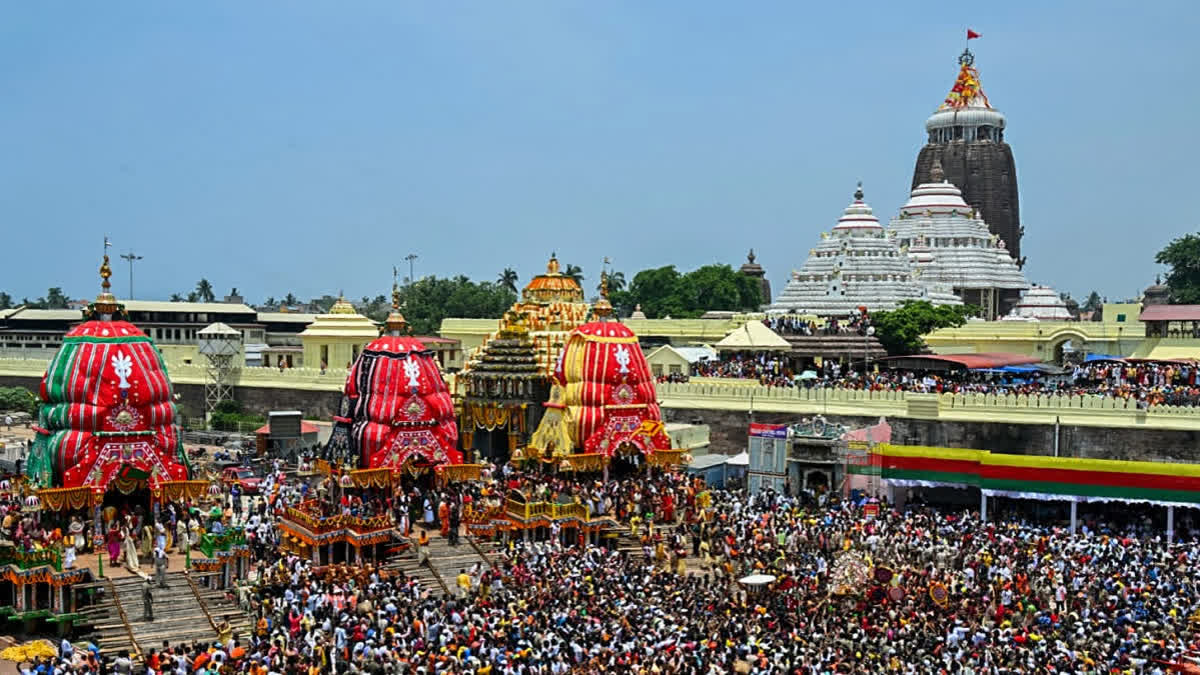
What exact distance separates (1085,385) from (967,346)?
11.8 metres

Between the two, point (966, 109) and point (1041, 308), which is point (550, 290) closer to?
point (1041, 308)

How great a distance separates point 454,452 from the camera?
30.3 metres

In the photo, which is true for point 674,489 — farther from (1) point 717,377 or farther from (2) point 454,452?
(1) point 717,377

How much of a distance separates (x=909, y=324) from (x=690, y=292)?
27.1m

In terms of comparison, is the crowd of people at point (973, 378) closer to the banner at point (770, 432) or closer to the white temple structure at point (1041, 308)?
the banner at point (770, 432)

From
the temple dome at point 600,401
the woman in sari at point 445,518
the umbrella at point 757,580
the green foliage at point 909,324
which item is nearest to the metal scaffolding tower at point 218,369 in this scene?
the temple dome at point 600,401

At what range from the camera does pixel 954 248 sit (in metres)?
68.1

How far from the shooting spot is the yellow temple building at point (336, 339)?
54906 millimetres

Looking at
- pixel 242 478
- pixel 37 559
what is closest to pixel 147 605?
pixel 37 559

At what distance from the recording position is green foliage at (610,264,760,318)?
7725 centimetres

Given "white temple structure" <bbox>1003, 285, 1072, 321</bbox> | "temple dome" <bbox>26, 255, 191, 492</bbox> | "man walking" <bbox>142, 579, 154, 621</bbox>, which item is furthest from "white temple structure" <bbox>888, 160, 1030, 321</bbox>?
"man walking" <bbox>142, 579, 154, 621</bbox>

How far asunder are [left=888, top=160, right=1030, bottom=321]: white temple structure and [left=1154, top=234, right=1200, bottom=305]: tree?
25.3ft

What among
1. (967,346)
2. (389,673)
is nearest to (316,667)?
(389,673)

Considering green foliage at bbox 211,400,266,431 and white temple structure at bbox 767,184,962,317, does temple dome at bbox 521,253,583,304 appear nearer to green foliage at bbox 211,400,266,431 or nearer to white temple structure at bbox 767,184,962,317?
green foliage at bbox 211,400,266,431
